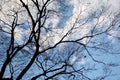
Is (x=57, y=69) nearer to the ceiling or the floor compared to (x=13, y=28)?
nearer to the floor

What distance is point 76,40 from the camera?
13.5m

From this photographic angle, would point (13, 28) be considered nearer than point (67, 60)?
Yes

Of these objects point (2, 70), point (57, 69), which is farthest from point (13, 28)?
point (57, 69)

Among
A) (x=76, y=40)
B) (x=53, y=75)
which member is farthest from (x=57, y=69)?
(x=76, y=40)

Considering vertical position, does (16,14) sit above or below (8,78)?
above

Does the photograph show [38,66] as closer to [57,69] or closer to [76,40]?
[57,69]

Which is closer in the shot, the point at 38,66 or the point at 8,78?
the point at 8,78

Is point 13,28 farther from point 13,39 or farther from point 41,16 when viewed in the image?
point 41,16

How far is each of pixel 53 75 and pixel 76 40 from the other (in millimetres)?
2348

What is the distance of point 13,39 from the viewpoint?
1266 centimetres

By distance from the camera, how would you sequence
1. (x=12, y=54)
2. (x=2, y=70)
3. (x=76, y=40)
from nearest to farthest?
(x=2, y=70) → (x=12, y=54) → (x=76, y=40)

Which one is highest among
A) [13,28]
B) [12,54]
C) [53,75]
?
[13,28]

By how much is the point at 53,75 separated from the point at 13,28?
3.31m

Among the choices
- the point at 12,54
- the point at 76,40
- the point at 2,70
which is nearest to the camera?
the point at 2,70
